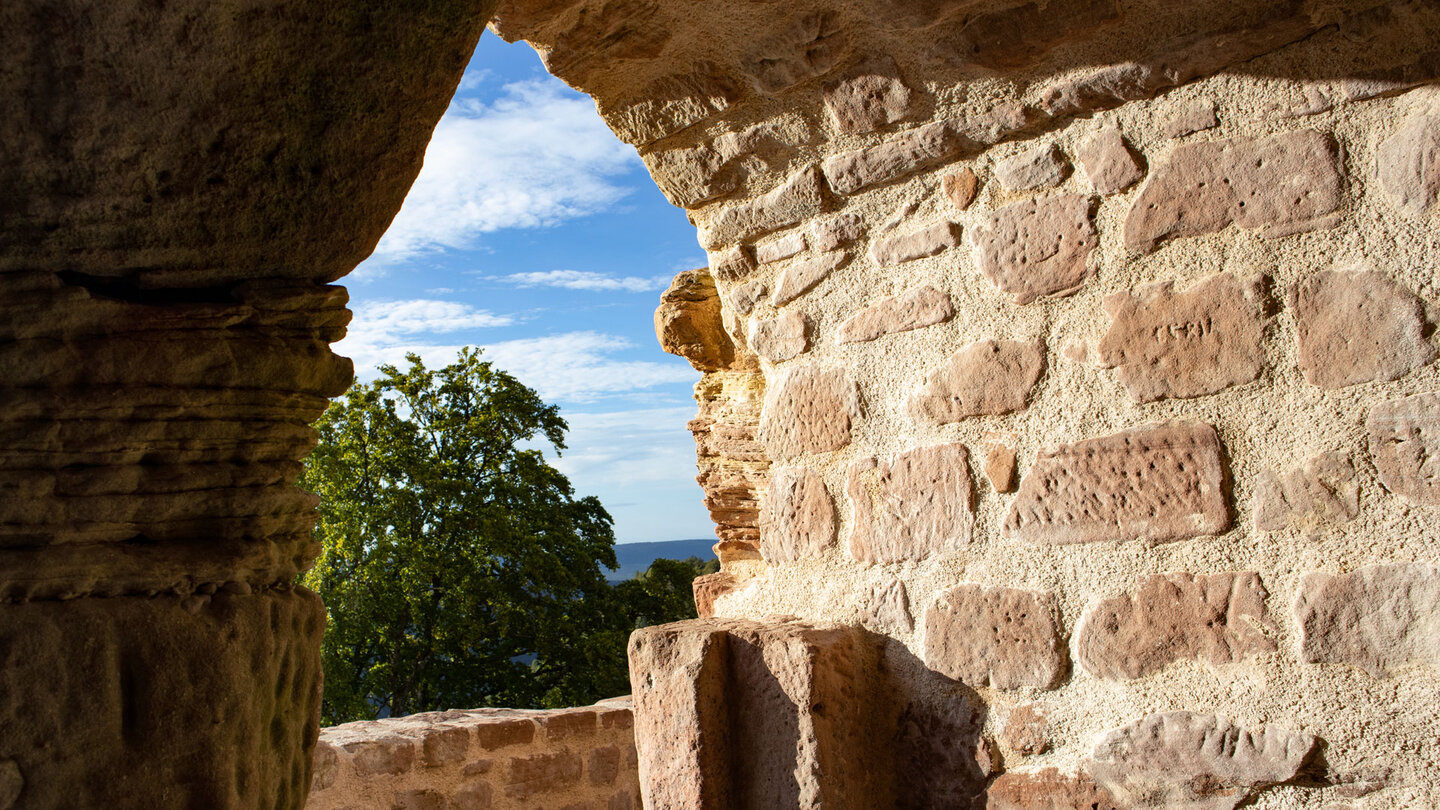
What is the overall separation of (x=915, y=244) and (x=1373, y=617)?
979 millimetres

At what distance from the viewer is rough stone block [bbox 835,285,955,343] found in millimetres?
1905

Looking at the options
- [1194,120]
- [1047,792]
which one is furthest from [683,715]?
[1194,120]

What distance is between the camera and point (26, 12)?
94cm

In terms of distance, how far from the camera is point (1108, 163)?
171 cm

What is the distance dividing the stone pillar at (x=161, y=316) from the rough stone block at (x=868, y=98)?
3.36ft

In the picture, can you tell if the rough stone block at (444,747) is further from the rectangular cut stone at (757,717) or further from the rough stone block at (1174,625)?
the rough stone block at (1174,625)

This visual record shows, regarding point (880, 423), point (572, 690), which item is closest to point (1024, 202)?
point (880, 423)

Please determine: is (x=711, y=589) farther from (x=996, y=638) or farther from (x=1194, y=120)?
(x=1194, y=120)

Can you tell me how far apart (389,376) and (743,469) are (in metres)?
11.4

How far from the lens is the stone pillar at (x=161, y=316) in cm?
95

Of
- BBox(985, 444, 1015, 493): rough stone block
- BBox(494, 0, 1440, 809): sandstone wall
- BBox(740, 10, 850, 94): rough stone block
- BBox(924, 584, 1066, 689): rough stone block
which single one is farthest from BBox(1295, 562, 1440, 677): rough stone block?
BBox(740, 10, 850, 94): rough stone block

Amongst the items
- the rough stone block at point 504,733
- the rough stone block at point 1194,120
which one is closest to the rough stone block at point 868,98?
the rough stone block at point 1194,120

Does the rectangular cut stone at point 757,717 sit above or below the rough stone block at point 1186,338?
below

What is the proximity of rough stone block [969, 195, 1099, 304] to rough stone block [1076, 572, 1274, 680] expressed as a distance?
537mm
